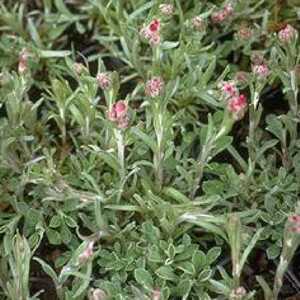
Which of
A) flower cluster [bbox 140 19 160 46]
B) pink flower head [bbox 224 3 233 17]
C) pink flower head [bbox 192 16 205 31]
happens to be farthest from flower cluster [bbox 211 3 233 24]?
flower cluster [bbox 140 19 160 46]

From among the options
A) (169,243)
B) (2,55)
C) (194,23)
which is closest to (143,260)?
(169,243)

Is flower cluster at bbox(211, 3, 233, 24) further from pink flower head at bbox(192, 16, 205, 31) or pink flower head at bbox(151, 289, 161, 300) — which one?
pink flower head at bbox(151, 289, 161, 300)

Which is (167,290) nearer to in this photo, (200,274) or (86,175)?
(200,274)

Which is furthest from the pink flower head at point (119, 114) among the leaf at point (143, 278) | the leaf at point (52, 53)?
the leaf at point (52, 53)

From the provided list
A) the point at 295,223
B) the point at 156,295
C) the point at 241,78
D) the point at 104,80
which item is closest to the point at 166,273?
the point at 156,295

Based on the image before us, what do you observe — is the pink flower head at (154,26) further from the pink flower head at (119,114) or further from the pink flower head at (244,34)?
the pink flower head at (244,34)

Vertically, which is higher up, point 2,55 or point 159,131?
point 159,131

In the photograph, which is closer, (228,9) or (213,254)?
(213,254)

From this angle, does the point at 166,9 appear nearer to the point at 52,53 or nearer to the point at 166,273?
the point at 52,53
